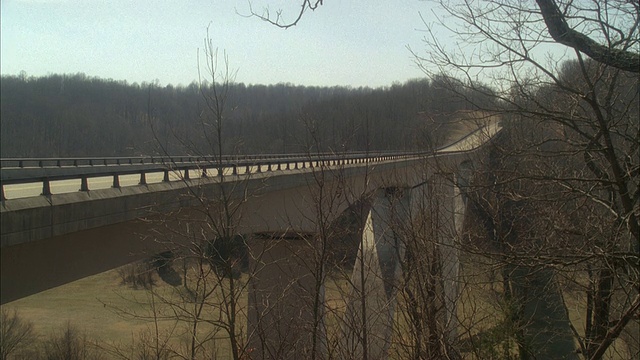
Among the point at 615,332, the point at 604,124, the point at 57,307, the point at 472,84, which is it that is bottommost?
the point at 57,307

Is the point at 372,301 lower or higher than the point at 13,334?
higher

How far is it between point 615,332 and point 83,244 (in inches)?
281

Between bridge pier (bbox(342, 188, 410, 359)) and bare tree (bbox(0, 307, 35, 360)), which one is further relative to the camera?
bare tree (bbox(0, 307, 35, 360))

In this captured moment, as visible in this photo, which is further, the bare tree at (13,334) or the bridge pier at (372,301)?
the bare tree at (13,334)

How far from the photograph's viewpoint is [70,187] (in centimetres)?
1047

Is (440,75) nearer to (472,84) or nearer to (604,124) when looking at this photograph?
(472,84)

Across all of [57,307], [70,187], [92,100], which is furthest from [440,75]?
[92,100]

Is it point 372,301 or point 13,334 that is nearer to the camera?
point 372,301

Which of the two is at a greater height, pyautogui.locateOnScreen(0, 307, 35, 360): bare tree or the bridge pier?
the bridge pier

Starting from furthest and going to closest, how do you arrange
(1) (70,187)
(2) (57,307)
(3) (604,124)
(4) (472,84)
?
1. (2) (57,307)
2. (1) (70,187)
3. (4) (472,84)
4. (3) (604,124)

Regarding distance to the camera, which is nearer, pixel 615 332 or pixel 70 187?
pixel 615 332

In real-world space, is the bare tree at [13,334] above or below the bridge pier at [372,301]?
below

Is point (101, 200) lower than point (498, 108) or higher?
lower

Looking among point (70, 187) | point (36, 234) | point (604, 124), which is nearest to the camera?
point (604, 124)
